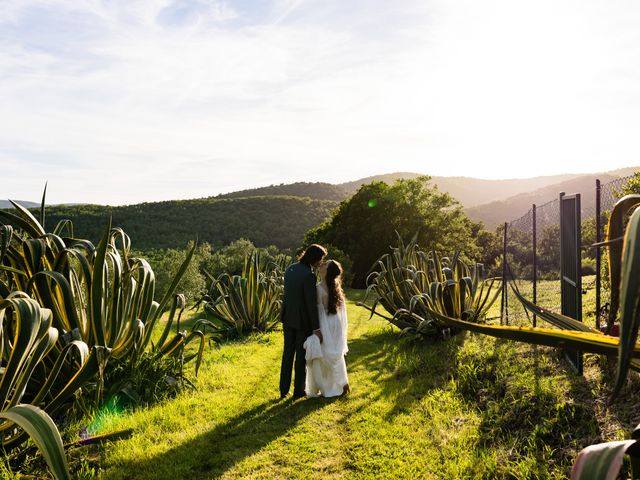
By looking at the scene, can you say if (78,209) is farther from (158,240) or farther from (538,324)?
(538,324)

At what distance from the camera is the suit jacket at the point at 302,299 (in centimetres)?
554

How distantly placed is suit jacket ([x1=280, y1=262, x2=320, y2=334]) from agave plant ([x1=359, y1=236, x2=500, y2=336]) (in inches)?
57.7

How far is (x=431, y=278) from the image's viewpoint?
29.6ft

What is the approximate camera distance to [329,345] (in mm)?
5609

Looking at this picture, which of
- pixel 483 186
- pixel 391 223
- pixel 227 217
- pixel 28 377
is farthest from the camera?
pixel 483 186

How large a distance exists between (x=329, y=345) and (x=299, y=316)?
490 mm

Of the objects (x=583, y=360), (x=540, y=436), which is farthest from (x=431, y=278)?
(x=540, y=436)

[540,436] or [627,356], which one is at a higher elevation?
[627,356]

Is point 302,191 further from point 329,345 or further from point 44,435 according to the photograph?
point 44,435

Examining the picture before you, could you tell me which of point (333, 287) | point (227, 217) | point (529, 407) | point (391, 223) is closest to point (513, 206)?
point (227, 217)

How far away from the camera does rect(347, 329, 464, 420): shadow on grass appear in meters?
5.41

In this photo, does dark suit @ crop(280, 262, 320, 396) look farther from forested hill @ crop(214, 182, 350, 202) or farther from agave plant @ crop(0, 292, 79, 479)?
forested hill @ crop(214, 182, 350, 202)

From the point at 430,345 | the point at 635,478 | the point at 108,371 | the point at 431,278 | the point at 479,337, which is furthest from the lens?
the point at 431,278

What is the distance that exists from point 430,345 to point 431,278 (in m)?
1.74
